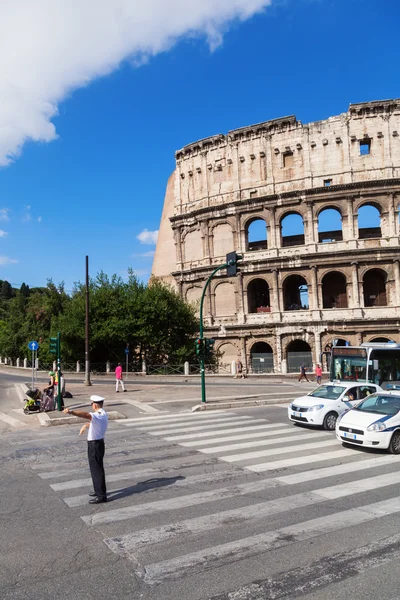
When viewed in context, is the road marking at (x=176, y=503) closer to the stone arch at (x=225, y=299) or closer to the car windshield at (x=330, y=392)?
the car windshield at (x=330, y=392)

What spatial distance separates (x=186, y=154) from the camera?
48344mm

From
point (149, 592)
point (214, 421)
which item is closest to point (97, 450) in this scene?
point (149, 592)

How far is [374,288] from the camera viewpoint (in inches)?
1635

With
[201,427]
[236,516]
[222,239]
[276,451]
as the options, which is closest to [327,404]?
[276,451]

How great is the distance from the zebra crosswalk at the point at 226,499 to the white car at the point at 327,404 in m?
1.06

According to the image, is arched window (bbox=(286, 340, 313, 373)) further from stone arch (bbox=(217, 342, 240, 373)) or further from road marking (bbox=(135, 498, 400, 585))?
road marking (bbox=(135, 498, 400, 585))

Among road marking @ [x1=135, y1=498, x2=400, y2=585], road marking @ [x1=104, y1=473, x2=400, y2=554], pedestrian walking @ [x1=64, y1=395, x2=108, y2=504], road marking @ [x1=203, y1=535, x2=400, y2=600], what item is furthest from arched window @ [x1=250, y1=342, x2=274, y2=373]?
road marking @ [x1=203, y1=535, x2=400, y2=600]

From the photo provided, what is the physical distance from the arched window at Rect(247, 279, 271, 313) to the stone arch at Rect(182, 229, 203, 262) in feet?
19.5

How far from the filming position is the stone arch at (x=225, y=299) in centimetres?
4369

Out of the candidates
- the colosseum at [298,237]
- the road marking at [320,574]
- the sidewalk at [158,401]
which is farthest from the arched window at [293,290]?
the road marking at [320,574]

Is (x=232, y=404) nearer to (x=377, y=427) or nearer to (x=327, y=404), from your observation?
(x=327, y=404)

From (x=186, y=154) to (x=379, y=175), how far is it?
18945 mm

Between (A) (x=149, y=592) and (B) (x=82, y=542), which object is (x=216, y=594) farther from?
(B) (x=82, y=542)

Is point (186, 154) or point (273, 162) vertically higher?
point (186, 154)
